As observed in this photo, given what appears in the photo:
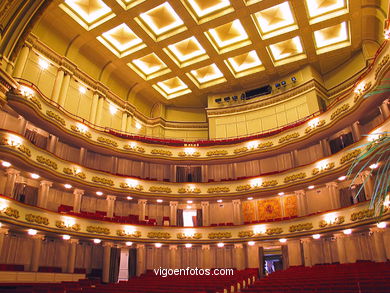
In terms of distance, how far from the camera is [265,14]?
69.4ft

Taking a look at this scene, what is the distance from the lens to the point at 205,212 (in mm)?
22422

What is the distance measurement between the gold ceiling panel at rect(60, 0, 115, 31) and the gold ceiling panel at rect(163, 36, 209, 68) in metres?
4.91

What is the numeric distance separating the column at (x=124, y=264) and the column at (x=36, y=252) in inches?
226

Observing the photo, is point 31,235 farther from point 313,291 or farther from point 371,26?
point 371,26

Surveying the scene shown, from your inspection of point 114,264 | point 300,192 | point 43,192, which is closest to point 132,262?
point 114,264

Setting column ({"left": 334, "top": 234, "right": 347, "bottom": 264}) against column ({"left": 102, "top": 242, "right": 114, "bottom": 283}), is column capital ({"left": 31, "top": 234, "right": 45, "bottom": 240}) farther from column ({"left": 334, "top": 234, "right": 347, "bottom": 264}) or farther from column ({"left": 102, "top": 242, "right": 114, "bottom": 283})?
column ({"left": 334, "top": 234, "right": 347, "bottom": 264})

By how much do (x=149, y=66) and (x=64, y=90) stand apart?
281 inches

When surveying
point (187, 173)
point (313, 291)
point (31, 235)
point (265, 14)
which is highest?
point (265, 14)

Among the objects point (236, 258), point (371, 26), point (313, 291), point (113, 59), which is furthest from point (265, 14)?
point (313, 291)

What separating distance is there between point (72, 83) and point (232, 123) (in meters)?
13.6

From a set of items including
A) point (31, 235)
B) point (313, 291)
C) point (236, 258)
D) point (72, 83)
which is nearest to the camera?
point (313, 291)

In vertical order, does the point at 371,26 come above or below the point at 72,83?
above

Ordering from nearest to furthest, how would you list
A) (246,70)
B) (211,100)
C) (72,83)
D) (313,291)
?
(313,291), (72,83), (246,70), (211,100)

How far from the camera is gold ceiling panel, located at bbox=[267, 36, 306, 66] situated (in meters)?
23.5
